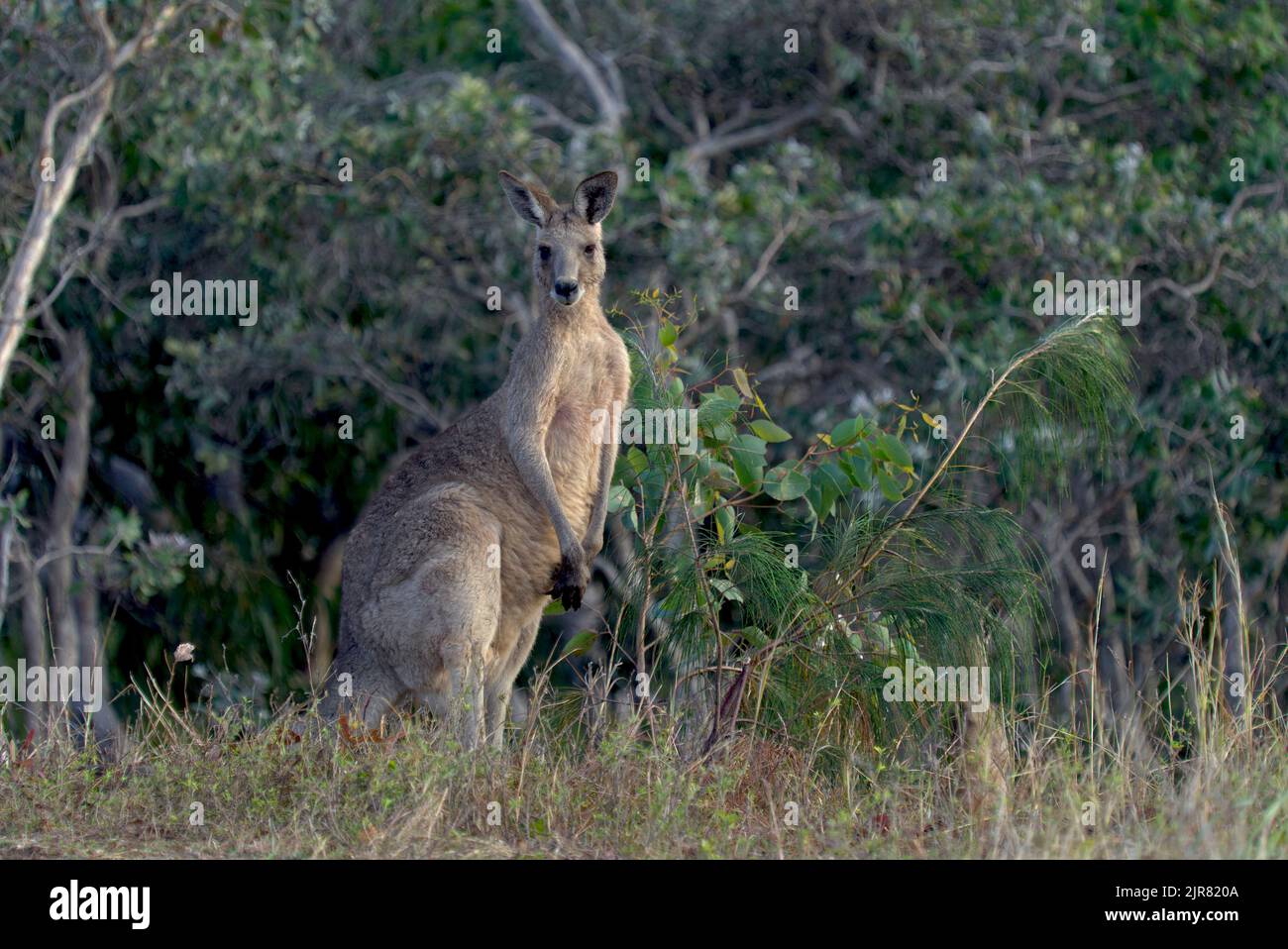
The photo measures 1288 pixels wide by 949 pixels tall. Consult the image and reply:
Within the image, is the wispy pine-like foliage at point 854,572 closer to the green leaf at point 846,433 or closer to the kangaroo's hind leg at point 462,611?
the green leaf at point 846,433

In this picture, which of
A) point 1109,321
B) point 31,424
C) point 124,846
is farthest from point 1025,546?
point 31,424

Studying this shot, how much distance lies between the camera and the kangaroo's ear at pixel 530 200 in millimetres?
5945

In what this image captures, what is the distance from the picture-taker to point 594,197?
235 inches

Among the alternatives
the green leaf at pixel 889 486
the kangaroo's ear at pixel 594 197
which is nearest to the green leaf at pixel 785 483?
the green leaf at pixel 889 486

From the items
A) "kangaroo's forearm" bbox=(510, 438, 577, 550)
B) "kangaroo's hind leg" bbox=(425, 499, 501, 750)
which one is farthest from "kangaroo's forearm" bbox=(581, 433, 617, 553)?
"kangaroo's hind leg" bbox=(425, 499, 501, 750)

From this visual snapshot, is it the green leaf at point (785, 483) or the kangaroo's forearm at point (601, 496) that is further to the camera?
the kangaroo's forearm at point (601, 496)

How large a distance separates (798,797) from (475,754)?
908mm

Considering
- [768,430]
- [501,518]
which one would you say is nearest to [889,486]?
[768,430]

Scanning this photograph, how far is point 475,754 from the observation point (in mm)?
4965

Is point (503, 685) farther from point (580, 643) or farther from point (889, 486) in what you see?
point (889, 486)

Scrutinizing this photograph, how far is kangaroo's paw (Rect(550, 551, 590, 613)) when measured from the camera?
5.86m

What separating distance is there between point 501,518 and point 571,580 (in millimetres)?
319

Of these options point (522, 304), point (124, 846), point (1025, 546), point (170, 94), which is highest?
point (170, 94)

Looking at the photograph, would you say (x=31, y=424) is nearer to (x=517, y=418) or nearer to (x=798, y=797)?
(x=517, y=418)
